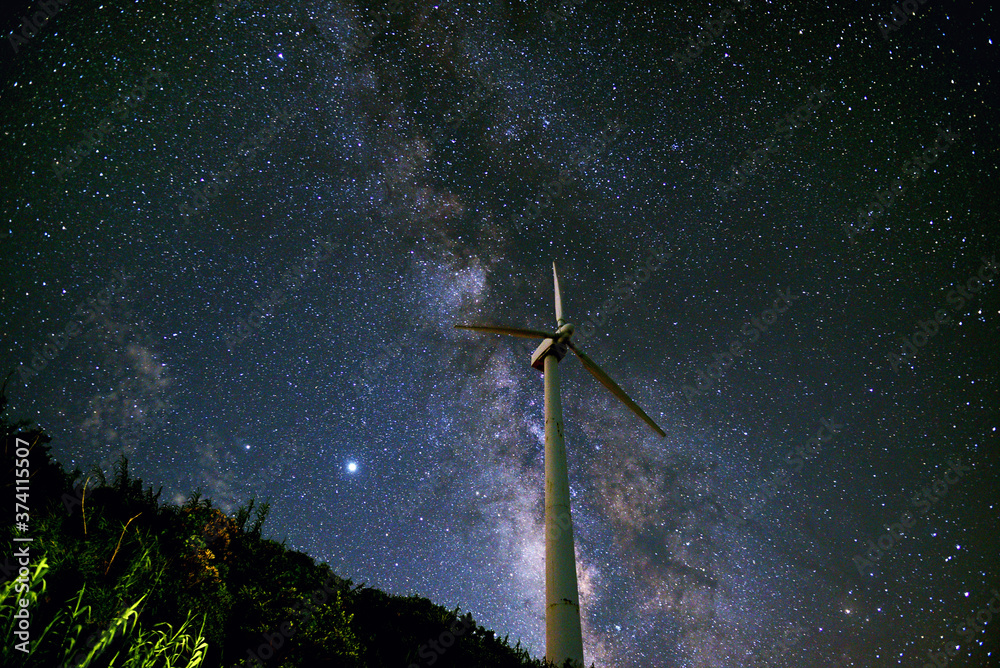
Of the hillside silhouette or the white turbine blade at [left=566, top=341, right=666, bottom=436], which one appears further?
the white turbine blade at [left=566, top=341, right=666, bottom=436]

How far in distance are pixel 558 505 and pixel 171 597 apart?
423 inches

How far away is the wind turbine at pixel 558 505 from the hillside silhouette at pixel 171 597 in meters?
2.51

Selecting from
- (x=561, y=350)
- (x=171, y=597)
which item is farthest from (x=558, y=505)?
(x=171, y=597)

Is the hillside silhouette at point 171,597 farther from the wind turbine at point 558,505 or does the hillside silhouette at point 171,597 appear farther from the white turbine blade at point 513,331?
the white turbine blade at point 513,331

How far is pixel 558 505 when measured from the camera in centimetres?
1401

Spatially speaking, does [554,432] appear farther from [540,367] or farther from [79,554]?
[79,554]

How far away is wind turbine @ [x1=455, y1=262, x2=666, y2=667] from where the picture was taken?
11.3m

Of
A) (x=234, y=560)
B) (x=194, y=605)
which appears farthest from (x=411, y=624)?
(x=194, y=605)

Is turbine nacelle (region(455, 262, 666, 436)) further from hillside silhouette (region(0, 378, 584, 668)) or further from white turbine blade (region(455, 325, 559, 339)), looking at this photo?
hillside silhouette (region(0, 378, 584, 668))

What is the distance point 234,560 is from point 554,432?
10.6m

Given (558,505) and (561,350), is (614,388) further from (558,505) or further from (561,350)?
(558,505)

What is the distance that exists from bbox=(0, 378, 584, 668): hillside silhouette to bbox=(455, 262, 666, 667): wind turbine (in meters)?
2.51

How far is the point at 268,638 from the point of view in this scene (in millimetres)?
5801

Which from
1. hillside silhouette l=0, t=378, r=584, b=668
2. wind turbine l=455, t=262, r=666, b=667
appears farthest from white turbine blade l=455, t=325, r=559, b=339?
hillside silhouette l=0, t=378, r=584, b=668
